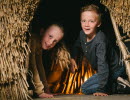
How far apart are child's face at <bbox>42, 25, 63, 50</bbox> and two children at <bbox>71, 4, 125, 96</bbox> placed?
365 mm

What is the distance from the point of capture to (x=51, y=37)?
3.96 m

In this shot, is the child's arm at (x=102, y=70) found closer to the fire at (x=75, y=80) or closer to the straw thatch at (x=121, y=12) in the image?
the straw thatch at (x=121, y=12)

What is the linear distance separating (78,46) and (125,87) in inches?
37.5

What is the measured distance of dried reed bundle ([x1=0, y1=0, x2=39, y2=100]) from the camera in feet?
10.2

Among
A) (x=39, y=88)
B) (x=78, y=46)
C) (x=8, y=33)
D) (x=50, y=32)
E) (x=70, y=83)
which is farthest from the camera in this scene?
(x=70, y=83)

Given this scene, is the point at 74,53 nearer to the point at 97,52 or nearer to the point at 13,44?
the point at 97,52

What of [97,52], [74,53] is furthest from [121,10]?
[74,53]

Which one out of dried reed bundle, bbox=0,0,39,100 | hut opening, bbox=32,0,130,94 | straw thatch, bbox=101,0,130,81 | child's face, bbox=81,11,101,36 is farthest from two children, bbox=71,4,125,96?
dried reed bundle, bbox=0,0,39,100

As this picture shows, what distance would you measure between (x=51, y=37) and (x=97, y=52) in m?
0.71

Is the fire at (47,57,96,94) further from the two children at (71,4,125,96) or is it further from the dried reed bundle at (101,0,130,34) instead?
the dried reed bundle at (101,0,130,34)

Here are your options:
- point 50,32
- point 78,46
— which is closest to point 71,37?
point 78,46

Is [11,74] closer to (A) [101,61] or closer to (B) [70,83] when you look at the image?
(A) [101,61]

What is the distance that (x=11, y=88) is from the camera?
125 inches

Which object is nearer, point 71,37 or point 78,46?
point 78,46
